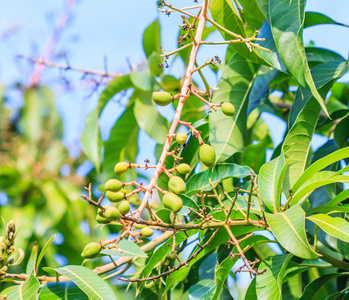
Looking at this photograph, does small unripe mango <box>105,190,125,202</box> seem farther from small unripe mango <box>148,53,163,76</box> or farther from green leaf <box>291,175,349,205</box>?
small unripe mango <box>148,53,163,76</box>

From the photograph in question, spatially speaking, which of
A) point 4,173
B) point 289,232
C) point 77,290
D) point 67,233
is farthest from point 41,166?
point 289,232

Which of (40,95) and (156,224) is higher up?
(156,224)

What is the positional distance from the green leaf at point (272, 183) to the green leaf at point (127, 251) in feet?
1.12

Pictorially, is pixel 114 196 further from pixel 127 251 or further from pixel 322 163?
pixel 322 163

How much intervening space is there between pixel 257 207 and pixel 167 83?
2.73ft

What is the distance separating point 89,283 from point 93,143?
0.74m

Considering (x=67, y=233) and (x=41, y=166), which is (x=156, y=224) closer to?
(x=67, y=233)

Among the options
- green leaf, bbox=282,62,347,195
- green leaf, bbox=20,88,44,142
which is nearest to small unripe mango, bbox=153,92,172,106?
green leaf, bbox=282,62,347,195

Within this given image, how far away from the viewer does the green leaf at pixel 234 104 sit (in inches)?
45.3

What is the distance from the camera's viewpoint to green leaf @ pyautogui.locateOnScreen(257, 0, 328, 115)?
3.15 feet

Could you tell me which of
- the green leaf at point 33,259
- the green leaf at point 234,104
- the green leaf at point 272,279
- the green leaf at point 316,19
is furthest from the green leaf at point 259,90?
the green leaf at point 33,259

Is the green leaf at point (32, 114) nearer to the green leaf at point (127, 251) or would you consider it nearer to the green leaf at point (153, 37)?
the green leaf at point (153, 37)

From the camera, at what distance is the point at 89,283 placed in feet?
2.87

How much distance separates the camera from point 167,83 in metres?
1.70
